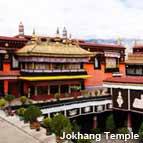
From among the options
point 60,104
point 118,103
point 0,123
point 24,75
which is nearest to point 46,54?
point 24,75

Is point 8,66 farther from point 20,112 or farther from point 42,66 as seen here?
point 20,112

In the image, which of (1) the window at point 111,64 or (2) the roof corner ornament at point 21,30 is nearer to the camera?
(2) the roof corner ornament at point 21,30

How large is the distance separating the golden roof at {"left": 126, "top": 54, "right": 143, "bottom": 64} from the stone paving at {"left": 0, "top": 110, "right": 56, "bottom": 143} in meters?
22.7

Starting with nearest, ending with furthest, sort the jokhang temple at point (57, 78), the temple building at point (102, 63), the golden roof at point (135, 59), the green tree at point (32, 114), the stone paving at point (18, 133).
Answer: the stone paving at point (18, 133), the green tree at point (32, 114), the jokhang temple at point (57, 78), the temple building at point (102, 63), the golden roof at point (135, 59)

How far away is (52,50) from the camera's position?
30.3m

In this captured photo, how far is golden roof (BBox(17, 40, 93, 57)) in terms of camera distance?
28.8 meters

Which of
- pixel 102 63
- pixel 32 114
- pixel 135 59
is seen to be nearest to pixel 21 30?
pixel 102 63

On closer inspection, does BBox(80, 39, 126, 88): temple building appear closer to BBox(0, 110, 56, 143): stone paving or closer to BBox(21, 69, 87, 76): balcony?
BBox(21, 69, 87, 76): balcony

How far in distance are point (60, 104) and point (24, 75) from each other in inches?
200

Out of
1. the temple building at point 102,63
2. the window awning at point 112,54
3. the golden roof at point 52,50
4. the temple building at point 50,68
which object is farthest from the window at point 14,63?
the window awning at point 112,54

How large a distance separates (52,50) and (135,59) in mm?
14672

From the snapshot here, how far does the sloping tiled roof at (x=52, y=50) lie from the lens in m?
28.8

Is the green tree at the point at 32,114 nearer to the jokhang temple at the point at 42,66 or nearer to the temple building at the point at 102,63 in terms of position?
the jokhang temple at the point at 42,66

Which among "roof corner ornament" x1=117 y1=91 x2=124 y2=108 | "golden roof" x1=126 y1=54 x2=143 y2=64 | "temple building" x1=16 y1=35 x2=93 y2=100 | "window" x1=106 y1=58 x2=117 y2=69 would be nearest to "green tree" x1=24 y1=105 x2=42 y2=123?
"temple building" x1=16 y1=35 x2=93 y2=100
